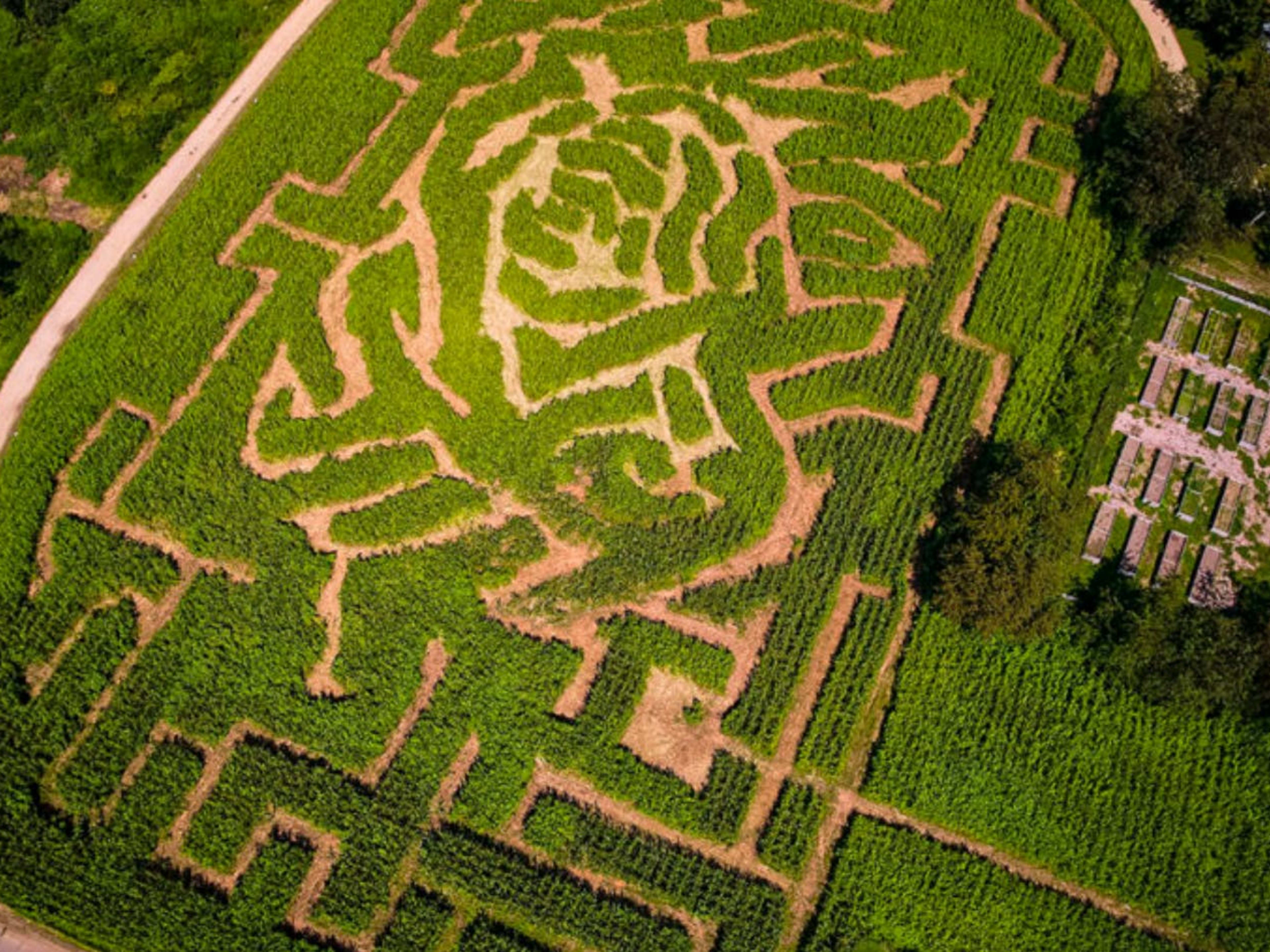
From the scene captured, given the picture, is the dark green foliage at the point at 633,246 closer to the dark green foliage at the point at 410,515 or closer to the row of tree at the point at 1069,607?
the dark green foliage at the point at 410,515

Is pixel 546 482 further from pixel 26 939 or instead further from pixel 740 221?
pixel 26 939

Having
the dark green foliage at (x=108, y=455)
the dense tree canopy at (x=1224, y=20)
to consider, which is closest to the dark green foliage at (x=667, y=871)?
the dark green foliage at (x=108, y=455)

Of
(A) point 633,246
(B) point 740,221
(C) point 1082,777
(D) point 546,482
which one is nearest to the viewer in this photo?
(C) point 1082,777

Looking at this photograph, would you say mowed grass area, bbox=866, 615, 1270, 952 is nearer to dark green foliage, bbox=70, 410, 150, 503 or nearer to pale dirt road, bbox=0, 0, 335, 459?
dark green foliage, bbox=70, 410, 150, 503

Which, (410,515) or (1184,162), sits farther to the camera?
(1184,162)

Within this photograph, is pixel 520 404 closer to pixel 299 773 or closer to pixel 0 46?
pixel 299 773

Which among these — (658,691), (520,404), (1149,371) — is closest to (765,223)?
(520,404)

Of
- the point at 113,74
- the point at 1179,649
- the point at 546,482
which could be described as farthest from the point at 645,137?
the point at 1179,649
